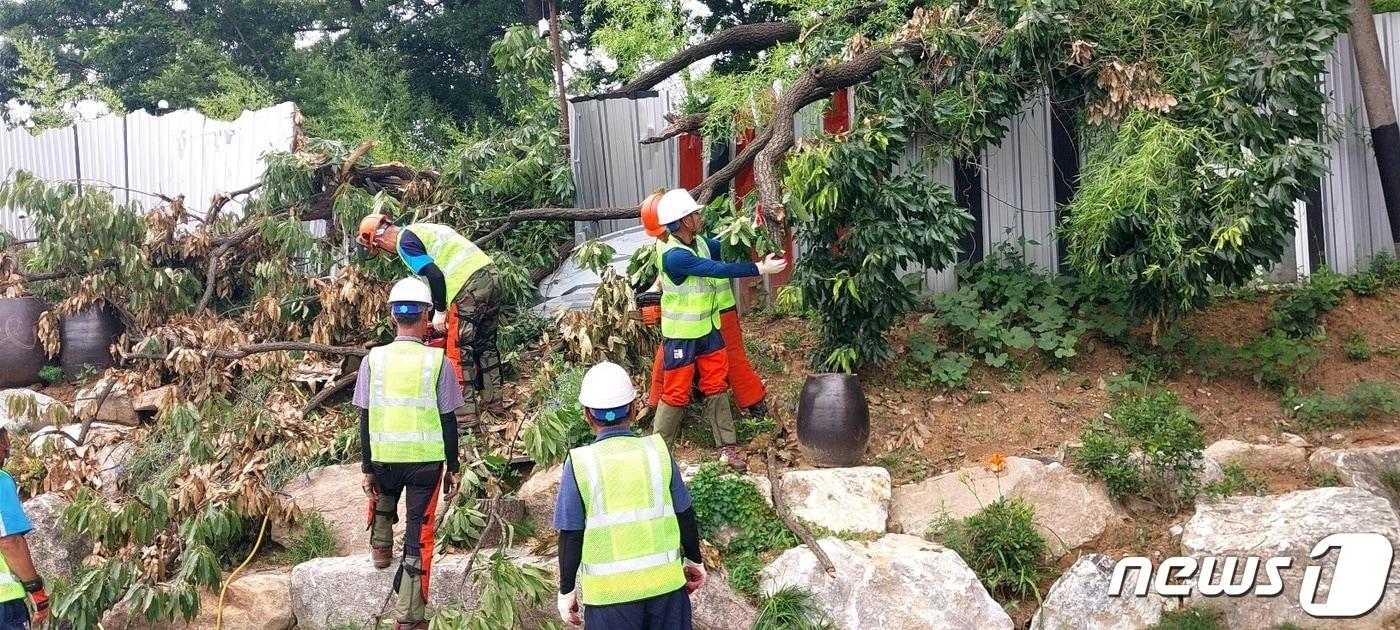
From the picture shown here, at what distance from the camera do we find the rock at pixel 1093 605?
4938mm

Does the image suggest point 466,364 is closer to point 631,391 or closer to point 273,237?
point 273,237

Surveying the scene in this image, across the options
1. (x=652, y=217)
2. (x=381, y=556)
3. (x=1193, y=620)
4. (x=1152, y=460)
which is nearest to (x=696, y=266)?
(x=652, y=217)

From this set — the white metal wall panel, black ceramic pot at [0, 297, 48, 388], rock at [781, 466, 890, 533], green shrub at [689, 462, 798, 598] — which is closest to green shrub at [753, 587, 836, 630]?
green shrub at [689, 462, 798, 598]

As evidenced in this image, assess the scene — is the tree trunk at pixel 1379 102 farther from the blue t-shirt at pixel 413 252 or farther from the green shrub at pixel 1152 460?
the blue t-shirt at pixel 413 252

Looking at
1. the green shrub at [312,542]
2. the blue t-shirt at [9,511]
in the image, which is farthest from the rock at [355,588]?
the blue t-shirt at [9,511]

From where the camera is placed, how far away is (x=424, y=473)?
514 centimetres

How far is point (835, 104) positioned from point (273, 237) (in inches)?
180

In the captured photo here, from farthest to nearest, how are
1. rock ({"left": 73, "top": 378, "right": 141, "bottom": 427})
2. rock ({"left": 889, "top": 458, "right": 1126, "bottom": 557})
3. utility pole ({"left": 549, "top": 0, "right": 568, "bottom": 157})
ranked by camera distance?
utility pole ({"left": 549, "top": 0, "right": 568, "bottom": 157})
rock ({"left": 73, "top": 378, "right": 141, "bottom": 427})
rock ({"left": 889, "top": 458, "right": 1126, "bottom": 557})

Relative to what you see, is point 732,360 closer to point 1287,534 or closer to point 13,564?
point 1287,534

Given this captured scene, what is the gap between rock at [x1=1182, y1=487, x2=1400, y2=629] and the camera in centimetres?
473

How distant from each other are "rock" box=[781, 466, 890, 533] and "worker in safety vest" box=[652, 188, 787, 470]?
0.37m

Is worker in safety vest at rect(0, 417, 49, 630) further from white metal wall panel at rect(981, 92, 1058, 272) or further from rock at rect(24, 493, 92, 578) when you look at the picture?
white metal wall panel at rect(981, 92, 1058, 272)

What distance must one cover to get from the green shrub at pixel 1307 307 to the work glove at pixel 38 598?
23.4ft

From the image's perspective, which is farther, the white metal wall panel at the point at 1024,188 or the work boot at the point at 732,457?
the white metal wall panel at the point at 1024,188
